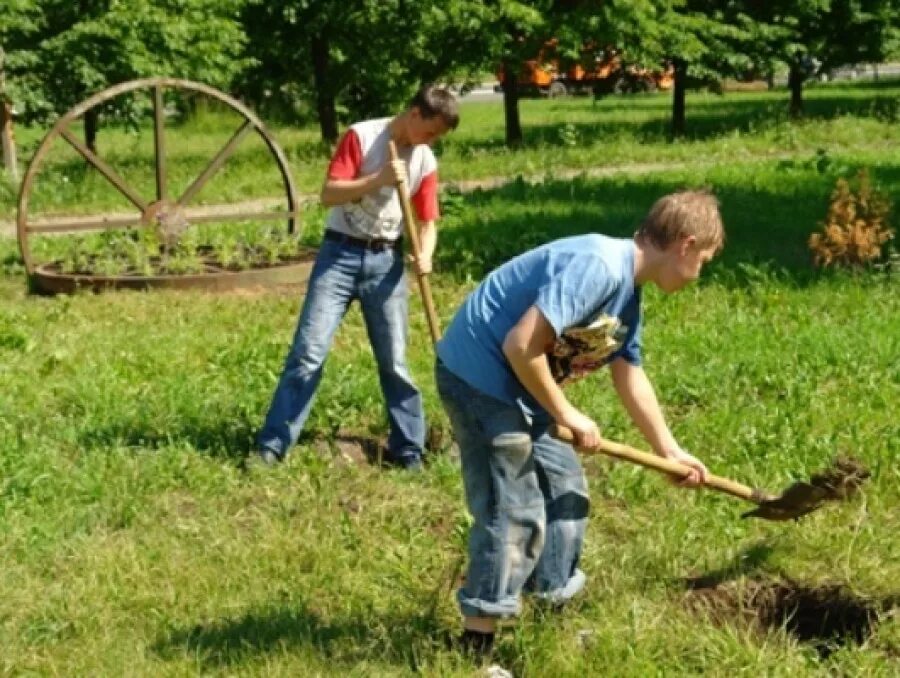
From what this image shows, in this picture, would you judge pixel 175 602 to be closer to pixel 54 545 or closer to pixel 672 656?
pixel 54 545

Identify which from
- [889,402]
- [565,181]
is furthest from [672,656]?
[565,181]

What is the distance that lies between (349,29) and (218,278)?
1211 centimetres

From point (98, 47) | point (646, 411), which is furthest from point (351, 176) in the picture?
point (98, 47)

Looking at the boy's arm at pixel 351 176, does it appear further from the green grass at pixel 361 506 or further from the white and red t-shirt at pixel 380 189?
the green grass at pixel 361 506

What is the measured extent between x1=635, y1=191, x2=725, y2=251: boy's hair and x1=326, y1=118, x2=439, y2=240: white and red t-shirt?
214 centimetres

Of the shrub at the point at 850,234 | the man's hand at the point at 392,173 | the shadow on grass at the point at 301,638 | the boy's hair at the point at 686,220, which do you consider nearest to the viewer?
the boy's hair at the point at 686,220

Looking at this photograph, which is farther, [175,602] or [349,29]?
[349,29]

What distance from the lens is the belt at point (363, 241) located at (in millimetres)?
5816

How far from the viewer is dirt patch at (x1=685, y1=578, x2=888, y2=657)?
426 centimetres

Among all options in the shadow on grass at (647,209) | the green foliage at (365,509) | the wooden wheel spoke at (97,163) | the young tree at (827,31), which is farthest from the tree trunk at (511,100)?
the green foliage at (365,509)

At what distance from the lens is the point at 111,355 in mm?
7797

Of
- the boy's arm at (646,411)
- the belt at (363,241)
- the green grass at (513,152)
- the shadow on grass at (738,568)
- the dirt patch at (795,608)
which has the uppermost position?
the belt at (363,241)

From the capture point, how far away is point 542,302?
3.54 meters

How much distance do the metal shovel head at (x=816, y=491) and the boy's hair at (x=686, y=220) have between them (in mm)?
1048
